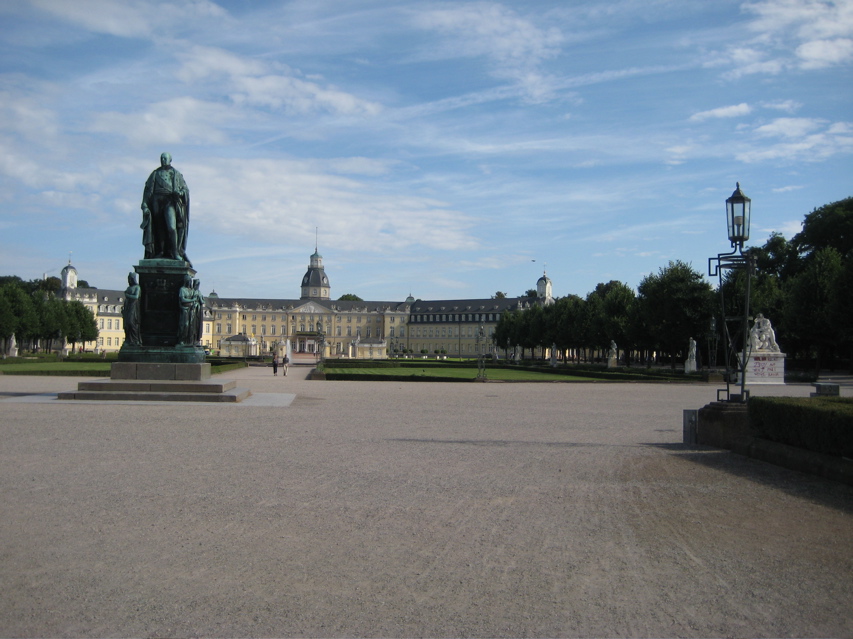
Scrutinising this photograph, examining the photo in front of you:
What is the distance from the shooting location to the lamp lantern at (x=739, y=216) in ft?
44.9

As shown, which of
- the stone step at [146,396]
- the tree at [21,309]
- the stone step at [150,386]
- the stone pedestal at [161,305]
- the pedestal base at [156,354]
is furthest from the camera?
the tree at [21,309]

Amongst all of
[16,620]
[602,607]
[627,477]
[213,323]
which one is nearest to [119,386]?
[627,477]

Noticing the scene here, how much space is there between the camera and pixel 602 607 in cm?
524

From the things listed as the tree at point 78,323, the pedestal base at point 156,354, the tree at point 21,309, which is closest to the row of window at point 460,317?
the tree at point 78,323

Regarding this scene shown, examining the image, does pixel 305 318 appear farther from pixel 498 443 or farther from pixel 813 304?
pixel 498 443

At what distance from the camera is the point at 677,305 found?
53.0 meters

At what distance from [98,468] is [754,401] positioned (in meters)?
9.87

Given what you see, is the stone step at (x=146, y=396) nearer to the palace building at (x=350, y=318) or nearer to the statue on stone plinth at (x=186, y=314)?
the statue on stone plinth at (x=186, y=314)

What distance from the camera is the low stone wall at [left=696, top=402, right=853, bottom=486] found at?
9828 millimetres

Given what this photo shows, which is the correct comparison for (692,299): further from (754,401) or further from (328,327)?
(328,327)

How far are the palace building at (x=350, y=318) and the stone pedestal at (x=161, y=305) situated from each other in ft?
443

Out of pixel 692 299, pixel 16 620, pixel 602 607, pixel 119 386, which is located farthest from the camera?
pixel 692 299

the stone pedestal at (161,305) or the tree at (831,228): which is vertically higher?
the tree at (831,228)

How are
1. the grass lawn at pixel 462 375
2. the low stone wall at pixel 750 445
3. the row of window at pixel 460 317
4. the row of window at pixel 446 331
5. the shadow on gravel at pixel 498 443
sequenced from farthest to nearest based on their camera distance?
the row of window at pixel 446 331
the row of window at pixel 460 317
the grass lawn at pixel 462 375
the shadow on gravel at pixel 498 443
the low stone wall at pixel 750 445
